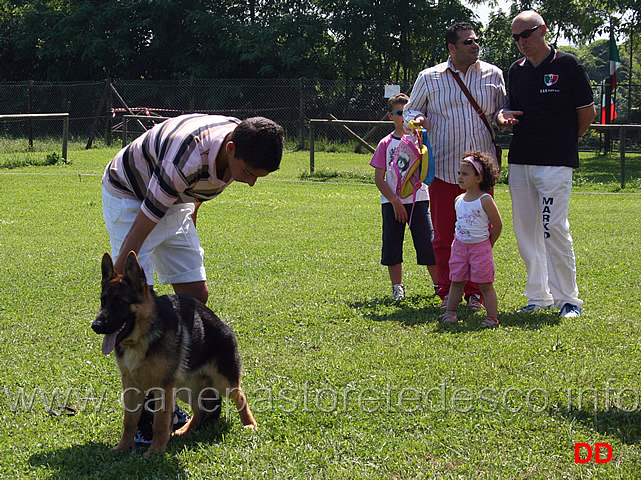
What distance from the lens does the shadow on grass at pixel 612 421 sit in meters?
3.82

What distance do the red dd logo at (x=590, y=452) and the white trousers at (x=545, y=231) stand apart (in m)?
2.73

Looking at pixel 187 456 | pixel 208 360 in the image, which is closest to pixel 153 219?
pixel 208 360

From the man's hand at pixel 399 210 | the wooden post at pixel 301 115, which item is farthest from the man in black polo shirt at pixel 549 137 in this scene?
the wooden post at pixel 301 115

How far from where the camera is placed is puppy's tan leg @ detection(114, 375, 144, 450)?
12.0ft

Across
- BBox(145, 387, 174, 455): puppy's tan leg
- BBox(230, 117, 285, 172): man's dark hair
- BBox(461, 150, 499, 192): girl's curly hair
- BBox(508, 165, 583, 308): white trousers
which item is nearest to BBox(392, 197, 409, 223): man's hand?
BBox(461, 150, 499, 192): girl's curly hair

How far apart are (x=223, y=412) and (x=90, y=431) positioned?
741 millimetres

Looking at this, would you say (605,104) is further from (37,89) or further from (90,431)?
(90,431)

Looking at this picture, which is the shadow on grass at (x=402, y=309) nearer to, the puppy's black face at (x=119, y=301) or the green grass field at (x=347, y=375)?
the green grass field at (x=347, y=375)

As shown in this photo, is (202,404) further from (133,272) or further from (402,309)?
(402,309)

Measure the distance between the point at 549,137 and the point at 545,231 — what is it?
819 mm

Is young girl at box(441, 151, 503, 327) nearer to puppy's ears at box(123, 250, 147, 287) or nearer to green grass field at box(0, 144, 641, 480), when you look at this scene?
green grass field at box(0, 144, 641, 480)

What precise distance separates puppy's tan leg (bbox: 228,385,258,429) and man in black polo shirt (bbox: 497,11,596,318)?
3.22 meters

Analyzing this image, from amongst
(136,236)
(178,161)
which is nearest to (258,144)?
(178,161)

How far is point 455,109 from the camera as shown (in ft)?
21.5
